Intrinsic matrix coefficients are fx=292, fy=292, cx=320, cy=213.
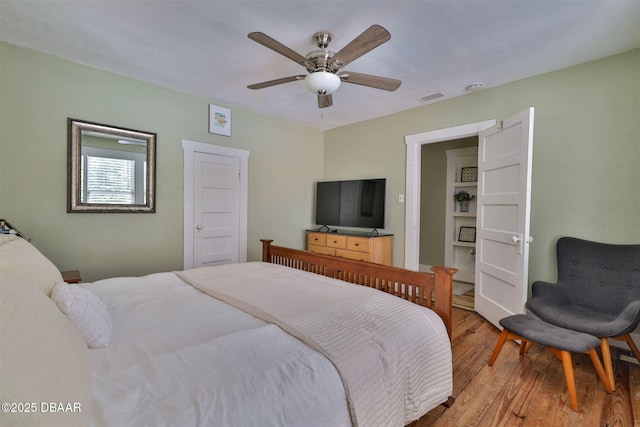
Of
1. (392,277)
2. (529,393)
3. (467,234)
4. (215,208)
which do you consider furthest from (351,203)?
(529,393)

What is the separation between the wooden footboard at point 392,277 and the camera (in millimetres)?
1663

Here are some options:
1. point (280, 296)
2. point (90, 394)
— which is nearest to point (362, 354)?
point (280, 296)

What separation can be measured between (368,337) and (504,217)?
2213 mm

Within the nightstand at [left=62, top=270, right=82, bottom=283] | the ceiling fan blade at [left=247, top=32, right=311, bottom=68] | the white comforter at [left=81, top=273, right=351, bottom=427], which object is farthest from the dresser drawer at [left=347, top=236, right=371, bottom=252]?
the nightstand at [left=62, top=270, right=82, bottom=283]

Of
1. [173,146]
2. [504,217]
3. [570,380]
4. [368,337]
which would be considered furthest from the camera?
[173,146]

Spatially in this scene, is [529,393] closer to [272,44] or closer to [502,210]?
[502,210]

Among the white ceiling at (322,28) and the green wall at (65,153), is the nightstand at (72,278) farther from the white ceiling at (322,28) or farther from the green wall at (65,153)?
the white ceiling at (322,28)

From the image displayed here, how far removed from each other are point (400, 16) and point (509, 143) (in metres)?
1.58

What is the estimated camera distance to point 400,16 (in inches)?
77.7

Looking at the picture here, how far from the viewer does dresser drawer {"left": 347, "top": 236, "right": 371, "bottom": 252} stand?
3762 mm

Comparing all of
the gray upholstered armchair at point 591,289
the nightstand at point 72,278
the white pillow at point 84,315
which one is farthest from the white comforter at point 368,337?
the gray upholstered armchair at point 591,289

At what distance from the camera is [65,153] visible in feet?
8.71

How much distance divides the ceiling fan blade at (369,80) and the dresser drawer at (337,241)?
2.16m

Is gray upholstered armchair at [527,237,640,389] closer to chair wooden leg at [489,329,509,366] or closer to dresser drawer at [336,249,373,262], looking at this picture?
chair wooden leg at [489,329,509,366]
